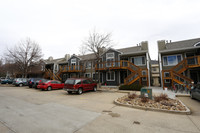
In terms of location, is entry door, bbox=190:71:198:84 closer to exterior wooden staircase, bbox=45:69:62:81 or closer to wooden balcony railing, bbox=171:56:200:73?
wooden balcony railing, bbox=171:56:200:73

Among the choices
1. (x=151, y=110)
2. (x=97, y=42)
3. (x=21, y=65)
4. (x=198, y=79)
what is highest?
(x=97, y=42)

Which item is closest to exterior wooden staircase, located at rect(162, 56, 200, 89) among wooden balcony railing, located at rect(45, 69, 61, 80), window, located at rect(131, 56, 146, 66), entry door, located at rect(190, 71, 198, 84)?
entry door, located at rect(190, 71, 198, 84)

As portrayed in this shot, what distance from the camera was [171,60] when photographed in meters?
15.2

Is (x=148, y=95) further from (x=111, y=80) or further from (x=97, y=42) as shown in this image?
(x=97, y=42)

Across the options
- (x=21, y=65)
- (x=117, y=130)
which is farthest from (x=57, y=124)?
(x=21, y=65)

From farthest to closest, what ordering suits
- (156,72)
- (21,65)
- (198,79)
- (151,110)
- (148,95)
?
(156,72) < (21,65) < (198,79) < (148,95) < (151,110)

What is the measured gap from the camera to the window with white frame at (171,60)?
14.8 metres

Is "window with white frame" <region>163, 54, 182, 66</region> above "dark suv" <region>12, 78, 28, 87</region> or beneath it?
above

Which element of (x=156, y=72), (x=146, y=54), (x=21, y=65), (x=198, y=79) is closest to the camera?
(x=198, y=79)

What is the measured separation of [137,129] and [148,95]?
16.0ft

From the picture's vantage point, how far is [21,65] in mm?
22547

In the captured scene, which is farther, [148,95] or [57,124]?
[148,95]

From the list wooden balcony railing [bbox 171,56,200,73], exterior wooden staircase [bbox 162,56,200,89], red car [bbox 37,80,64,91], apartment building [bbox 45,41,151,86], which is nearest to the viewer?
exterior wooden staircase [bbox 162,56,200,89]

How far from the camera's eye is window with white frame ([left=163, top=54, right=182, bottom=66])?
14.8 m
